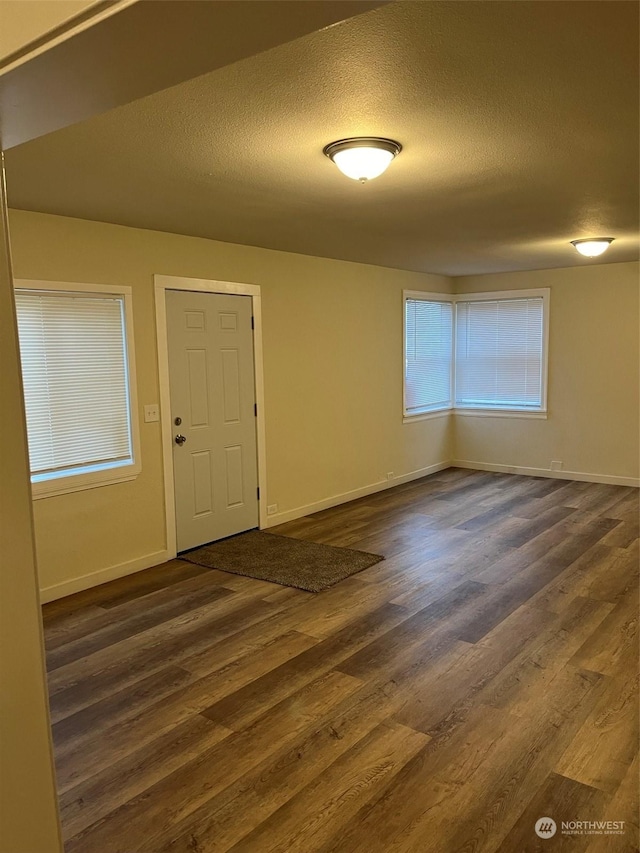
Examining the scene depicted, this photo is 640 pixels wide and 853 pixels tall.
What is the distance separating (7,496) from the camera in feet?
4.70

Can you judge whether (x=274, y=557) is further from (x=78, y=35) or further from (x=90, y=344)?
(x=78, y=35)

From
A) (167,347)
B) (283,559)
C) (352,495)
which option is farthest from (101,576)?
(352,495)

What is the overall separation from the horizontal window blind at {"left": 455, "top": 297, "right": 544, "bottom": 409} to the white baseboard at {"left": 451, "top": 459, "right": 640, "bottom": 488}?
0.76m

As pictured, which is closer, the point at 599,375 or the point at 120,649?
the point at 120,649

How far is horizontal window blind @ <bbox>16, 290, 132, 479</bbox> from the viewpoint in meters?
3.83

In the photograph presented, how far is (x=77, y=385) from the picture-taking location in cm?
406

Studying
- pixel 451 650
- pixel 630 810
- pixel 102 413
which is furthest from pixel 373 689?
pixel 102 413

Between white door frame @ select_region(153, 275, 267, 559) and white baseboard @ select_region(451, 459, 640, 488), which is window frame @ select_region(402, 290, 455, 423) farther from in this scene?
white door frame @ select_region(153, 275, 267, 559)

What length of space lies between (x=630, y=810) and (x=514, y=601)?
1763mm

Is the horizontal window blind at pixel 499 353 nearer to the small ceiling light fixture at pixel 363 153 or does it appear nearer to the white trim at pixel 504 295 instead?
the white trim at pixel 504 295

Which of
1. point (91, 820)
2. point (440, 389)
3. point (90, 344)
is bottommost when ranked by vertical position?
point (91, 820)

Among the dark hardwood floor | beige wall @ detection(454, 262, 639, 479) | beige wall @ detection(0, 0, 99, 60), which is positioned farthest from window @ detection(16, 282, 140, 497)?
beige wall @ detection(454, 262, 639, 479)

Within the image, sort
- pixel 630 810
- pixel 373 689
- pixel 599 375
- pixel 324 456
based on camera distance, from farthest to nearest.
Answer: pixel 599 375
pixel 324 456
pixel 373 689
pixel 630 810

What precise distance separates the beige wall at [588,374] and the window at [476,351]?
0.17 metres
